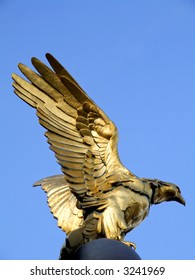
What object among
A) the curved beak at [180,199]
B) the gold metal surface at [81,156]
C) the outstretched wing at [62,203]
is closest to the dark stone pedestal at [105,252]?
the gold metal surface at [81,156]

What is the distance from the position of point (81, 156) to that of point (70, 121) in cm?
52

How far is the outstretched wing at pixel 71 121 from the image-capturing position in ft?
30.9

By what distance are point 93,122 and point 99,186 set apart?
93cm

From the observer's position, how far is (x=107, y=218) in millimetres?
8695

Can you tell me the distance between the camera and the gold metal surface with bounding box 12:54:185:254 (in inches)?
359

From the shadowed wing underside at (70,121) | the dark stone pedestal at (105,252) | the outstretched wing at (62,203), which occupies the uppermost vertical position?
the shadowed wing underside at (70,121)

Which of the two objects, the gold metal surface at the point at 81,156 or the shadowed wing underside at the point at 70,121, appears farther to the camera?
the shadowed wing underside at the point at 70,121

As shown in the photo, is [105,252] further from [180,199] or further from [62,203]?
[180,199]

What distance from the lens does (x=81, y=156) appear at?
9.43m

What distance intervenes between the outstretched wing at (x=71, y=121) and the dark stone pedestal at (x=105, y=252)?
88.6 inches

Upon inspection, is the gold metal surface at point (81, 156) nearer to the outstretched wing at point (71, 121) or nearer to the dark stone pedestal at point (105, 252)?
the outstretched wing at point (71, 121)

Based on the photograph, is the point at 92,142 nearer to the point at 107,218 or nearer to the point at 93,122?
the point at 93,122
